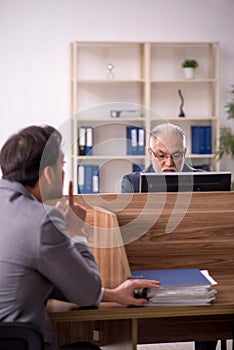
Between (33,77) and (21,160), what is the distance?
15.2ft

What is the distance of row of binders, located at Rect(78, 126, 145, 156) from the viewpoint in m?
6.71

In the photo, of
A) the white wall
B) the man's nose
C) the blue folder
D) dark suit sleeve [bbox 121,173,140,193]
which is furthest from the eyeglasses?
the white wall

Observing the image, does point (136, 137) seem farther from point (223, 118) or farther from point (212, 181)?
point (212, 181)

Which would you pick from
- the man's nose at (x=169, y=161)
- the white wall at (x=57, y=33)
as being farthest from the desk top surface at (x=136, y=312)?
the white wall at (x=57, y=33)

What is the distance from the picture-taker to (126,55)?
271 inches

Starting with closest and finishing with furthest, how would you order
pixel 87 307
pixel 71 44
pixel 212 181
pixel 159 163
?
pixel 87 307 → pixel 212 181 → pixel 159 163 → pixel 71 44

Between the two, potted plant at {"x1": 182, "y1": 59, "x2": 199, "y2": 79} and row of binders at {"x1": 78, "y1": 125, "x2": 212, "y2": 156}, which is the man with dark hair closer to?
row of binders at {"x1": 78, "y1": 125, "x2": 212, "y2": 156}

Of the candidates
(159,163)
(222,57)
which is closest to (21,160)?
(159,163)

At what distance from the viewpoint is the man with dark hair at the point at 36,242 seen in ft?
6.92

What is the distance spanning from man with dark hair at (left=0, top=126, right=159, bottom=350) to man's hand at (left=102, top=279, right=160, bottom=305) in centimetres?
8

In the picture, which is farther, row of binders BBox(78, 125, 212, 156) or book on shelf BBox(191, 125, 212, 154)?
book on shelf BBox(191, 125, 212, 154)

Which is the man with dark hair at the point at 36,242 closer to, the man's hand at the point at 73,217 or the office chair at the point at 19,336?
the man's hand at the point at 73,217

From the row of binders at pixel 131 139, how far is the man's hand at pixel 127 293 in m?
4.37

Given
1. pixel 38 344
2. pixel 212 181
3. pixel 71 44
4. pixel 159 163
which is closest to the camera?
pixel 38 344
